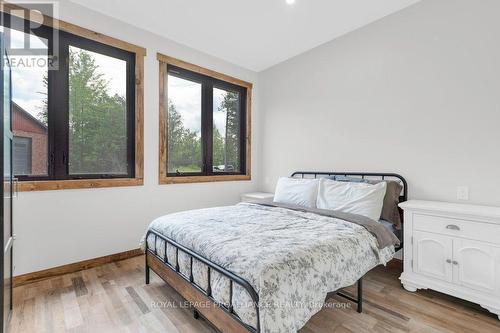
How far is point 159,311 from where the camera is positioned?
1905mm

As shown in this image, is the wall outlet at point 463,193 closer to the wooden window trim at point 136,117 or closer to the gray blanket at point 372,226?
the gray blanket at point 372,226

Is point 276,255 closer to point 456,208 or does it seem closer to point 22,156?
point 456,208

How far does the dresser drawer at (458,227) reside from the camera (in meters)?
1.85

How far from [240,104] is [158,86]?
1.54 m

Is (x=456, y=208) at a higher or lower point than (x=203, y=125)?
lower

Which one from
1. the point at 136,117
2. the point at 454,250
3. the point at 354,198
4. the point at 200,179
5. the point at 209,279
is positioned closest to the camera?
the point at 209,279

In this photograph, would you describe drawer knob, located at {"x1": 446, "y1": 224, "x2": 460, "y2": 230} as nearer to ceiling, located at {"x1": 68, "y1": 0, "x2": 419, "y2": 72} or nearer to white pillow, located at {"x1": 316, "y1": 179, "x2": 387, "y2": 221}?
white pillow, located at {"x1": 316, "y1": 179, "x2": 387, "y2": 221}

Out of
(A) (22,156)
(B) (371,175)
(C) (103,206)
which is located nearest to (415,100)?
(B) (371,175)

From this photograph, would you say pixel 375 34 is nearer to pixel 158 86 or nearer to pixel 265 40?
pixel 265 40

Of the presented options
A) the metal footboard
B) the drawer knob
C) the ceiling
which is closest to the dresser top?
the drawer knob

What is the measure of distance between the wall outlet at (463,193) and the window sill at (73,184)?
339 cm

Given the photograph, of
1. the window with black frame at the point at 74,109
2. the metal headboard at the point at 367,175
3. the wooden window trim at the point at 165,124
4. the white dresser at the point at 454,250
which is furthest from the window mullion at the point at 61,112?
the white dresser at the point at 454,250

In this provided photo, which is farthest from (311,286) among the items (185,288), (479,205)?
(479,205)

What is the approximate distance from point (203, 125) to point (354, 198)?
240cm
